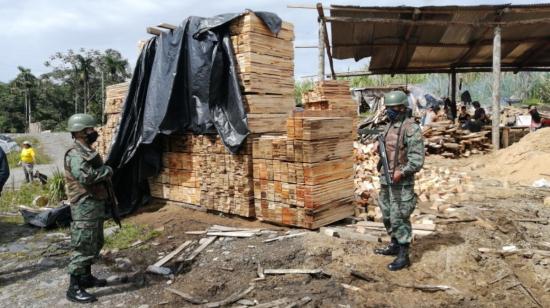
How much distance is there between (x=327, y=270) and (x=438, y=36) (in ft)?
32.7

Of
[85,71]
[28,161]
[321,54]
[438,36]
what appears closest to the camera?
[321,54]

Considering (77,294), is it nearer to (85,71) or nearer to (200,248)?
(200,248)

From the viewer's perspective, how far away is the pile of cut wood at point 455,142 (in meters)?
12.4

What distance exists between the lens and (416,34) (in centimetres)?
1216

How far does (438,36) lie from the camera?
1227 cm

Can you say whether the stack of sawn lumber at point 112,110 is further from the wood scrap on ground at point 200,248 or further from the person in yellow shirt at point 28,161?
the person in yellow shirt at point 28,161

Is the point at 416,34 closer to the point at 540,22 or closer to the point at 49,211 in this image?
the point at 540,22

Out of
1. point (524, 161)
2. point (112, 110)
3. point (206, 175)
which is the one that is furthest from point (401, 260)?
point (524, 161)

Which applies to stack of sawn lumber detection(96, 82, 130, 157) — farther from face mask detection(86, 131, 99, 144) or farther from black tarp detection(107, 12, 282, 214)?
face mask detection(86, 131, 99, 144)

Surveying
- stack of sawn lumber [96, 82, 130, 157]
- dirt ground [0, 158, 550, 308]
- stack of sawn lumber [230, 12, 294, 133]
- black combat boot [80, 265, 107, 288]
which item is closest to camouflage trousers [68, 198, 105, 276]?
black combat boot [80, 265, 107, 288]

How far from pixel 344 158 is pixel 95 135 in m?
3.37

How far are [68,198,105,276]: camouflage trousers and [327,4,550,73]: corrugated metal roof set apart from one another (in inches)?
292

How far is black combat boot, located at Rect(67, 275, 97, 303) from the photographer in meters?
4.39

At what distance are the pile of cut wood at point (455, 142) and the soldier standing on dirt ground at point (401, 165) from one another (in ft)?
28.1
